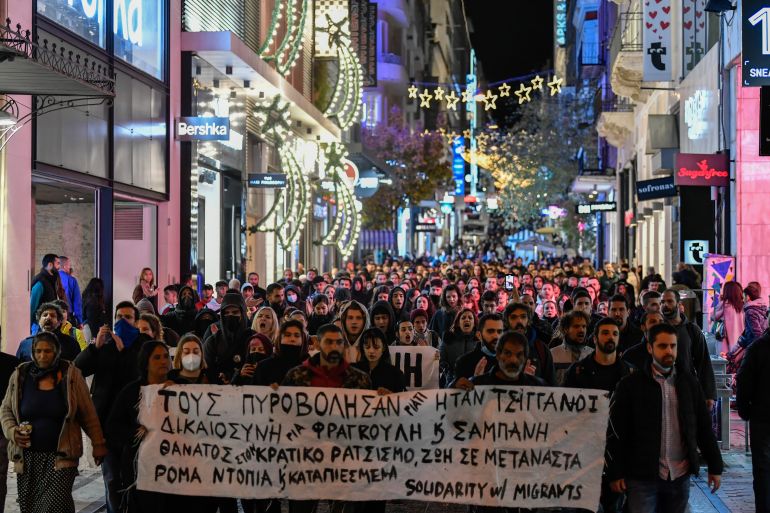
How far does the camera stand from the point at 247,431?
27.6 ft

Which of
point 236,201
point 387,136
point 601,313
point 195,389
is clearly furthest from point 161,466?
point 387,136

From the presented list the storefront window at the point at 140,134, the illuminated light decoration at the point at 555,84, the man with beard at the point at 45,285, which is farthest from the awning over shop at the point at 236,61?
the man with beard at the point at 45,285

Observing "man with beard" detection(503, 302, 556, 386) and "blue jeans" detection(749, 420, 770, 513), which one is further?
"man with beard" detection(503, 302, 556, 386)

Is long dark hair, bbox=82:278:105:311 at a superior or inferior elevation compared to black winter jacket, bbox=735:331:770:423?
superior

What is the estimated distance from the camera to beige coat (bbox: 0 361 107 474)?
828 cm

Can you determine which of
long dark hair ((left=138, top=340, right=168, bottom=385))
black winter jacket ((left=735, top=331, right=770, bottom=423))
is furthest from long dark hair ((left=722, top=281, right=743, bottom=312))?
long dark hair ((left=138, top=340, right=168, bottom=385))

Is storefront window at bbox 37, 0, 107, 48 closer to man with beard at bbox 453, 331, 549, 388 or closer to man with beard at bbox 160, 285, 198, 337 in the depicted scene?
man with beard at bbox 160, 285, 198, 337

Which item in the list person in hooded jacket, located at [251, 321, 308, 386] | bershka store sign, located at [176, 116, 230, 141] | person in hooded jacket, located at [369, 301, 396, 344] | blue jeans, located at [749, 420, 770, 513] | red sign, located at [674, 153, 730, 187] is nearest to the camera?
blue jeans, located at [749, 420, 770, 513]

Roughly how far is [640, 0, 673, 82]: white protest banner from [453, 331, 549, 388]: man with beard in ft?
68.2

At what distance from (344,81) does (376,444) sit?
3227cm

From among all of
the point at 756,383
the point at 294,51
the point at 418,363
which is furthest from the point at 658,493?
the point at 294,51

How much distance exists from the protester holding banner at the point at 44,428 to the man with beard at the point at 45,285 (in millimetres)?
8275

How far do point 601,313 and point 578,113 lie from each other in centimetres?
5159

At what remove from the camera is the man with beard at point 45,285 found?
16453 millimetres
